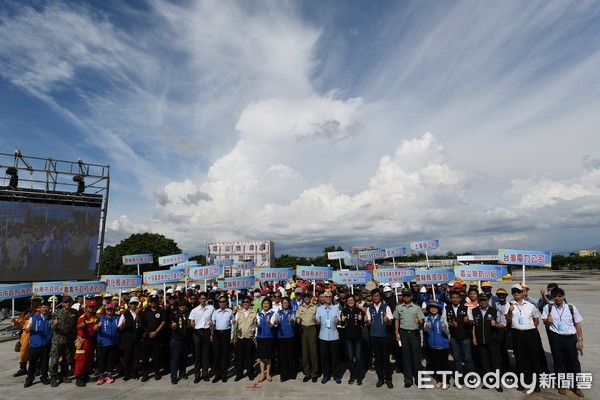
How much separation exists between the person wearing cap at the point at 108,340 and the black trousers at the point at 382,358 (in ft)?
18.3

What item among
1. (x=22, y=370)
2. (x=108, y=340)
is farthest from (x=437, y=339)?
(x=22, y=370)

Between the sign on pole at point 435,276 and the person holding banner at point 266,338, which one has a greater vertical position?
the sign on pole at point 435,276

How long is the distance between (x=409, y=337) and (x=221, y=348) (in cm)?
397

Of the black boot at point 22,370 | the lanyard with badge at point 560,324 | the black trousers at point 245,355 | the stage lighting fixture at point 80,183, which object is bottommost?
the black boot at point 22,370

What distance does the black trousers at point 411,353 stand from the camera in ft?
21.3

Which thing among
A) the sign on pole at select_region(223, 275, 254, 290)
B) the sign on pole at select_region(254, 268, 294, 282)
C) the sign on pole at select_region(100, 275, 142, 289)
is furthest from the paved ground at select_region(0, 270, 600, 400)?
the sign on pole at select_region(254, 268, 294, 282)

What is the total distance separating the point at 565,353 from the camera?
19.8ft

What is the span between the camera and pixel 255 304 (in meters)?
9.40

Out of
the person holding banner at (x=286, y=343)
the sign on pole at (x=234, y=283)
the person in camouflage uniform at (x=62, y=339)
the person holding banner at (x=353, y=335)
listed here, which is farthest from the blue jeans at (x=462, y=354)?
the person in camouflage uniform at (x=62, y=339)

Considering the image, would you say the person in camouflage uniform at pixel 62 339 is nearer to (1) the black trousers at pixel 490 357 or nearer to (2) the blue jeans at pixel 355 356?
(2) the blue jeans at pixel 355 356

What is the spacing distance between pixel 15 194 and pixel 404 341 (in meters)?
24.7

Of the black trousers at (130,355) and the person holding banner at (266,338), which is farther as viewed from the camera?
the black trousers at (130,355)

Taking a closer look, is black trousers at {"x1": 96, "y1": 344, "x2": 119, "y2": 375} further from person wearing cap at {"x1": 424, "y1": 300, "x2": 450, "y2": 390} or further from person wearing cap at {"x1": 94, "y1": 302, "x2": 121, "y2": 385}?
person wearing cap at {"x1": 424, "y1": 300, "x2": 450, "y2": 390}

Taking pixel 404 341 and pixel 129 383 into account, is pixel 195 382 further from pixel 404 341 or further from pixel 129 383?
pixel 404 341
